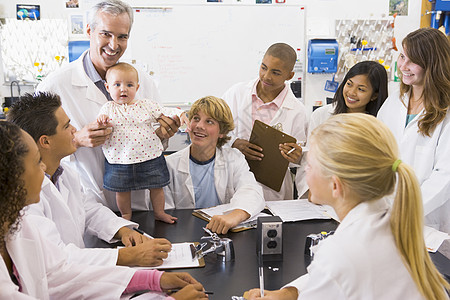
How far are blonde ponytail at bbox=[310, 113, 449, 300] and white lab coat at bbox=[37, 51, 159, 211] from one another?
4.32 ft

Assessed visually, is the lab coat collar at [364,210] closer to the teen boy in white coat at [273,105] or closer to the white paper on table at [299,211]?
the white paper on table at [299,211]

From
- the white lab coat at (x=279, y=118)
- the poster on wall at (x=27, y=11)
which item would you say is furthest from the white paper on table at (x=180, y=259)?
the poster on wall at (x=27, y=11)

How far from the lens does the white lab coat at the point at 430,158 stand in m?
2.00

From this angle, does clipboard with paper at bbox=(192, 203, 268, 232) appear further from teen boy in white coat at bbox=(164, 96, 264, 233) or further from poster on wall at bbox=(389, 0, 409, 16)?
poster on wall at bbox=(389, 0, 409, 16)

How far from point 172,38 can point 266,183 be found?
7.76 feet

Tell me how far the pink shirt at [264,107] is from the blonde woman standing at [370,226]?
1.53 meters

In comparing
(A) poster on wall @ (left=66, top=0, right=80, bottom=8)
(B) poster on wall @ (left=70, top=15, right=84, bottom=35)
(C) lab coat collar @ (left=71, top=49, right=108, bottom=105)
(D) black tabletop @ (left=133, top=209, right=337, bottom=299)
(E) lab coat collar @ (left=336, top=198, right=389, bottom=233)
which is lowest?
(D) black tabletop @ (left=133, top=209, right=337, bottom=299)

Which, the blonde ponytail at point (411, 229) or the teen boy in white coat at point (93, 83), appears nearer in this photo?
the blonde ponytail at point (411, 229)

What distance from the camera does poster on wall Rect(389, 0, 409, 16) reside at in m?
4.59

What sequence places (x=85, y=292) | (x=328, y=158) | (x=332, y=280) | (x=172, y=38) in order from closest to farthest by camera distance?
(x=332, y=280) → (x=328, y=158) → (x=85, y=292) → (x=172, y=38)

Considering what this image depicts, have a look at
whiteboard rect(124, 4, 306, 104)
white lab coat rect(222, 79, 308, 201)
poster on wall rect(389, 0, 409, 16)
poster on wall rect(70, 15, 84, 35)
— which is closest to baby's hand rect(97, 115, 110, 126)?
white lab coat rect(222, 79, 308, 201)

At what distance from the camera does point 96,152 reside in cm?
208

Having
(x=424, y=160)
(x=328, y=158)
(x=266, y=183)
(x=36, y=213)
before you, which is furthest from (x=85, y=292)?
(x=424, y=160)

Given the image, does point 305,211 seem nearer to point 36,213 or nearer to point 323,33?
point 36,213
